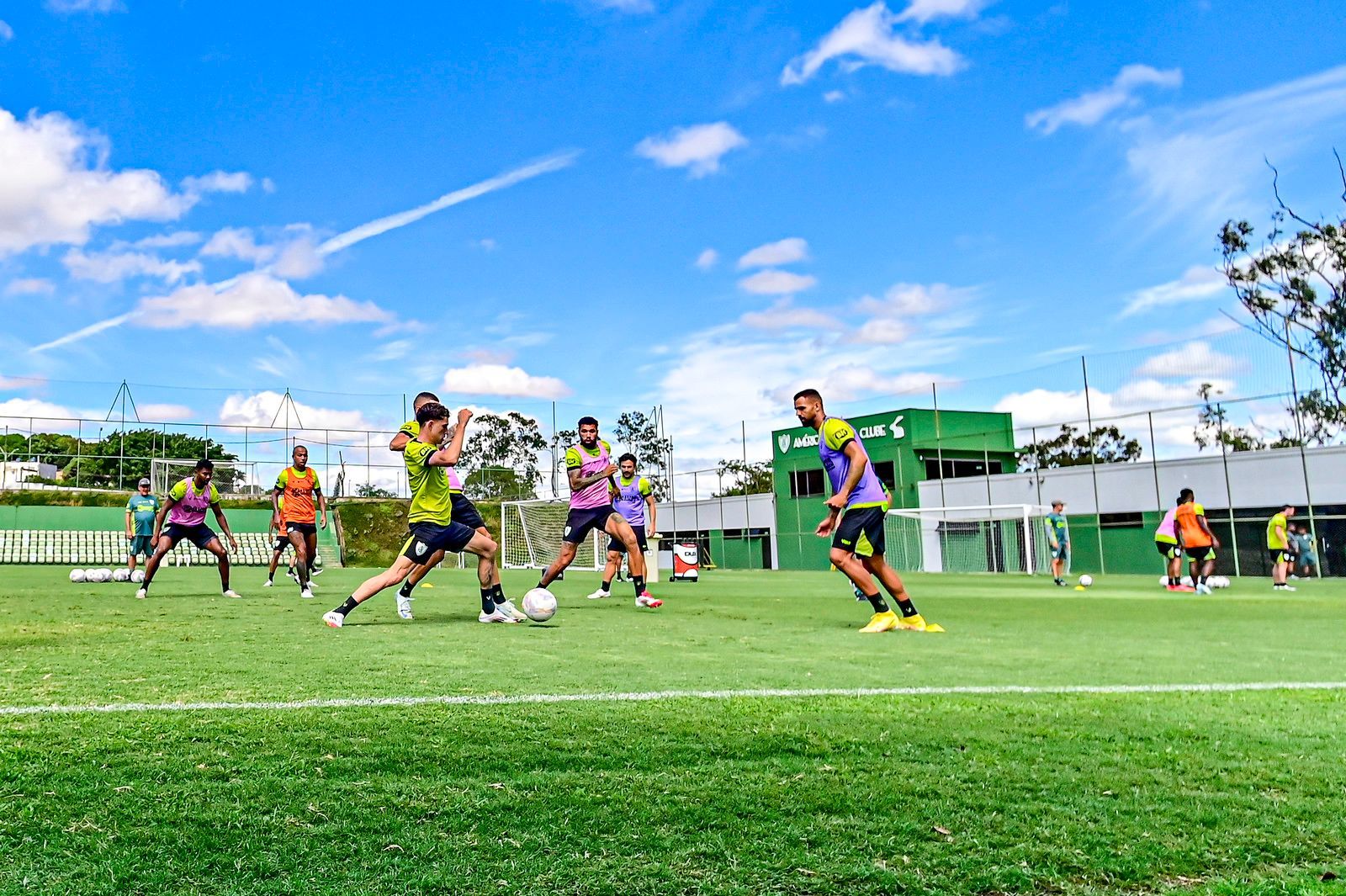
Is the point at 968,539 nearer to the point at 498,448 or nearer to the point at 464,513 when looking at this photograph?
the point at 498,448

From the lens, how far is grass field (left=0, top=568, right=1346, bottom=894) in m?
2.63

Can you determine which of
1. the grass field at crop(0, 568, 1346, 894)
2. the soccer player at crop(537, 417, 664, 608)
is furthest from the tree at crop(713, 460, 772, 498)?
the grass field at crop(0, 568, 1346, 894)

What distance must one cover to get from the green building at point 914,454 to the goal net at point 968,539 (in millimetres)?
1406

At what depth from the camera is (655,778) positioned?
3.30 m

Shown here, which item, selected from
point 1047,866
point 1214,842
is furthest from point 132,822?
point 1214,842

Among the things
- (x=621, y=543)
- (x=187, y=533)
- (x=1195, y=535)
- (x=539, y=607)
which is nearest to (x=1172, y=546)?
(x=1195, y=535)

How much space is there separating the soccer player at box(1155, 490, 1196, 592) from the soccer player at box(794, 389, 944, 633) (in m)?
11.4

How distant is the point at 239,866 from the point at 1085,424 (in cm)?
3801

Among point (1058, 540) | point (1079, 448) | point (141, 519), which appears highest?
point (1079, 448)

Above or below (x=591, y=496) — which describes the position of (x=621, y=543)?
below

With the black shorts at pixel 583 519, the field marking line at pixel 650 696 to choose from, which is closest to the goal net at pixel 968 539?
the black shorts at pixel 583 519

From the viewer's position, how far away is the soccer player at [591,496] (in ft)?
40.1

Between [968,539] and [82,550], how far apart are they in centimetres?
3319

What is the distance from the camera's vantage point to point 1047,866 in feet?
8.95
